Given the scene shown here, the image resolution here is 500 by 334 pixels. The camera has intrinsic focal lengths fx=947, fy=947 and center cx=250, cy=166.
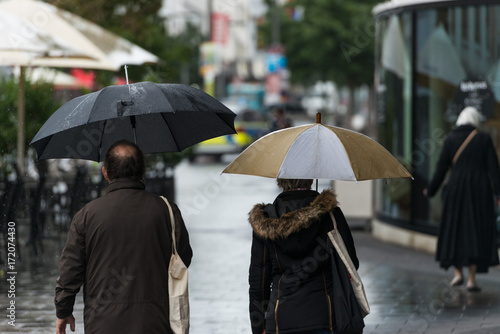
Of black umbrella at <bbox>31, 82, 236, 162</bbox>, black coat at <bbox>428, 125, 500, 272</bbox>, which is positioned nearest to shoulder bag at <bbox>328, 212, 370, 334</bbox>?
black umbrella at <bbox>31, 82, 236, 162</bbox>

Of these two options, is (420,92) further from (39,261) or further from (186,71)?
(186,71)

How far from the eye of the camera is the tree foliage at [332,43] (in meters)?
39.7

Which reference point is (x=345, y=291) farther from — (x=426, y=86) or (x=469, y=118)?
(x=426, y=86)

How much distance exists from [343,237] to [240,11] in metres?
82.8

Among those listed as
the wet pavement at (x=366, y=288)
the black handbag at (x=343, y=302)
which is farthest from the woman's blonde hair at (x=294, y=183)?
the wet pavement at (x=366, y=288)

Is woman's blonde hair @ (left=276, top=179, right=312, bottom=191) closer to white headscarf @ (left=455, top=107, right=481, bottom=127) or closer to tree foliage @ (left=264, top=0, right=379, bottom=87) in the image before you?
white headscarf @ (left=455, top=107, right=481, bottom=127)

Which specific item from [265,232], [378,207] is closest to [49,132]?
[265,232]

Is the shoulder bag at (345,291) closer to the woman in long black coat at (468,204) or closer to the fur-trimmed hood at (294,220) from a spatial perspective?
the fur-trimmed hood at (294,220)

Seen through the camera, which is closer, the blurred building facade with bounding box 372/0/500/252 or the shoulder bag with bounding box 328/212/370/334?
the shoulder bag with bounding box 328/212/370/334

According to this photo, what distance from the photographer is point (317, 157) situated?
4625 mm

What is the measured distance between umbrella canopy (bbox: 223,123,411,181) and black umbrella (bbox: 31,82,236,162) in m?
0.50

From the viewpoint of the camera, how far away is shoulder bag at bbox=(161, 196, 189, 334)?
4.21 m

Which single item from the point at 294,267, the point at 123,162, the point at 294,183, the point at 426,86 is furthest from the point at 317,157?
the point at 426,86

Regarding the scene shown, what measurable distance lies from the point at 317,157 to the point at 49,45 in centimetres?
629
